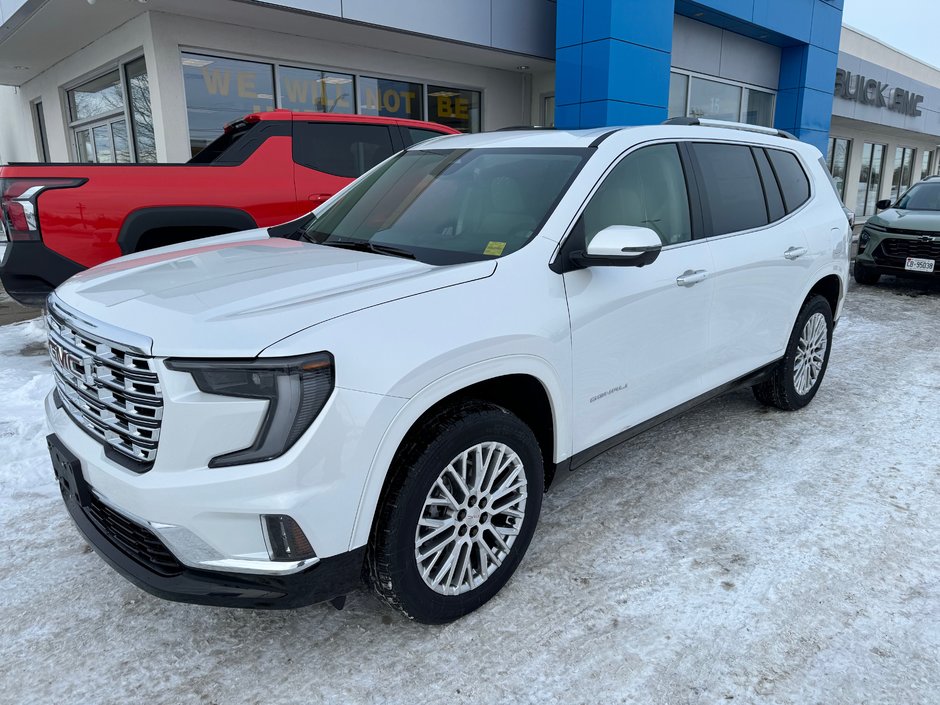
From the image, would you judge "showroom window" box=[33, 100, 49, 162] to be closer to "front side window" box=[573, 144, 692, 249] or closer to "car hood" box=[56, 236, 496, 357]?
"car hood" box=[56, 236, 496, 357]

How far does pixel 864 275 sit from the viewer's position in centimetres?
1030

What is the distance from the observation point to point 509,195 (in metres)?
3.13

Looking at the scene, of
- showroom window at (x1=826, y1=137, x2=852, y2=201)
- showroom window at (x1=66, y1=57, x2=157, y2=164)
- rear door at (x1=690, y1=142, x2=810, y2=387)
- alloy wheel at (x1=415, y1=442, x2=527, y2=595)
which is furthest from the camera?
showroom window at (x1=826, y1=137, x2=852, y2=201)

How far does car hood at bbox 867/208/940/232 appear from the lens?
9429 millimetres

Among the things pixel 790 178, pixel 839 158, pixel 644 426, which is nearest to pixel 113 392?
pixel 644 426

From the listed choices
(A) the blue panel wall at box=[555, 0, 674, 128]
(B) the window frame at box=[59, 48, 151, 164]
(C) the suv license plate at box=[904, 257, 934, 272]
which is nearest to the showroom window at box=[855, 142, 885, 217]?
(A) the blue panel wall at box=[555, 0, 674, 128]

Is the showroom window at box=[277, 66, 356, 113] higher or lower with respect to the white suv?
higher

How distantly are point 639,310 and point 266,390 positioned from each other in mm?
1772

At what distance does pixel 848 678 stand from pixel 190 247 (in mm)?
3294

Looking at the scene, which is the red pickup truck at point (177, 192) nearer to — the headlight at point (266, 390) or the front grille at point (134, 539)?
the front grille at point (134, 539)

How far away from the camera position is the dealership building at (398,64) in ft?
30.6

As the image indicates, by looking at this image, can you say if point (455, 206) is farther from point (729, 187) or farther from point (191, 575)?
point (191, 575)

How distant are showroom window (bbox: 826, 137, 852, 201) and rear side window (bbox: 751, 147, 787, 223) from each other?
20.8 m

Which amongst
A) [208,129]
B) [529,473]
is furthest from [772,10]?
[529,473]
